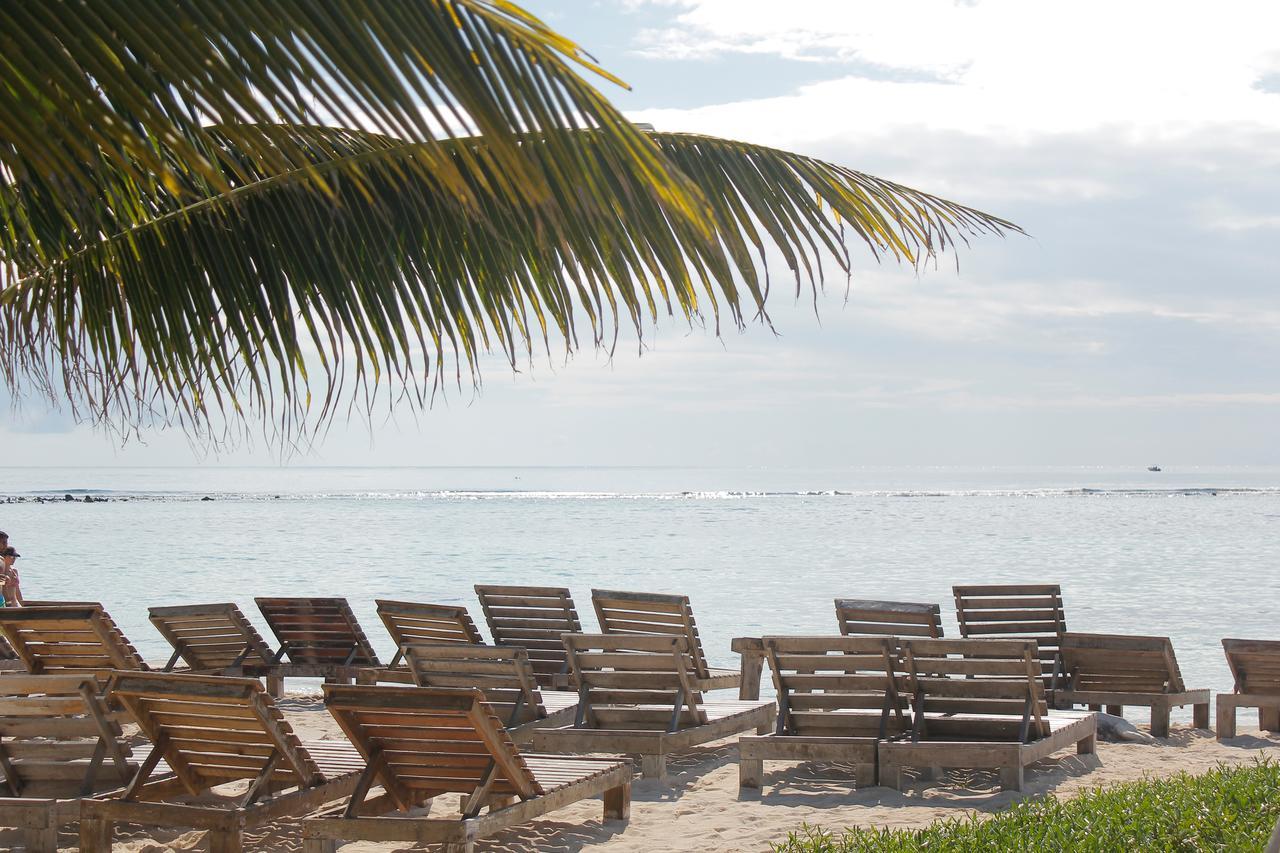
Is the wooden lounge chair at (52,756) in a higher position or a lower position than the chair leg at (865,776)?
higher

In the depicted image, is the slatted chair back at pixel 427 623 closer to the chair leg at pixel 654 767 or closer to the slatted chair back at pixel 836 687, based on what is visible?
the chair leg at pixel 654 767

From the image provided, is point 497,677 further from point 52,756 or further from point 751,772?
point 52,756

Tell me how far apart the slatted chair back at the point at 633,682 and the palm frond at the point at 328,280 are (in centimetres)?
393

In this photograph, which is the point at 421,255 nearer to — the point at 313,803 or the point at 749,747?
the point at 313,803

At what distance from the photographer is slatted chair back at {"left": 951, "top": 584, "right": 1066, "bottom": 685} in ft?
34.8

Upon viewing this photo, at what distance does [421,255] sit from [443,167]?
6.59ft

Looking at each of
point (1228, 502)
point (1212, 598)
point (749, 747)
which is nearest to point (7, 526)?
point (1212, 598)

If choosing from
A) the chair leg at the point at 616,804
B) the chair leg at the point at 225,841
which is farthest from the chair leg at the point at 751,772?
the chair leg at the point at 225,841

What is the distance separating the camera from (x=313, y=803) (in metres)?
5.71

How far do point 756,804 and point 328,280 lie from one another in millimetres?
4574

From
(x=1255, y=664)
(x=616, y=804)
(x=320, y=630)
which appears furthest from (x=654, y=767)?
(x=1255, y=664)

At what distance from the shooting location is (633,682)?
790cm

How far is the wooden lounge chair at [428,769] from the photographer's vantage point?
5.29 m

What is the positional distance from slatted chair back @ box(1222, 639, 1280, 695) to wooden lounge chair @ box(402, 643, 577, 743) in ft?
15.7
